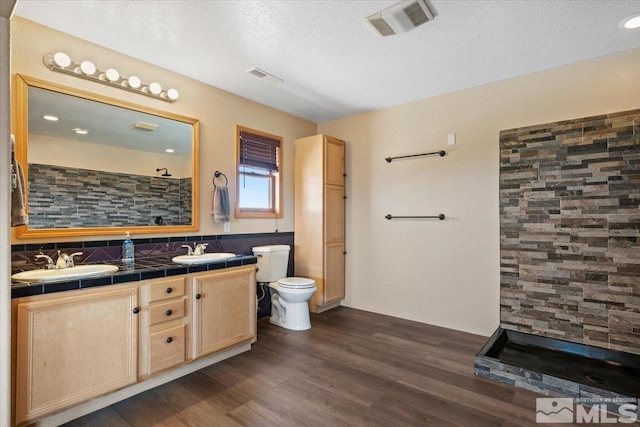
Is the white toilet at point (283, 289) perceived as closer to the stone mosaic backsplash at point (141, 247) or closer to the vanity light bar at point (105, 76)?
the stone mosaic backsplash at point (141, 247)

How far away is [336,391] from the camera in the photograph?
2.09 metres

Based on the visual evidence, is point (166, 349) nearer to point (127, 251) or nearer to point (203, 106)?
point (127, 251)

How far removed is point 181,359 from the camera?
2.21m

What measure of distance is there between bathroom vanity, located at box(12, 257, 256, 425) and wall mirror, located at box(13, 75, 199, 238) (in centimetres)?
66

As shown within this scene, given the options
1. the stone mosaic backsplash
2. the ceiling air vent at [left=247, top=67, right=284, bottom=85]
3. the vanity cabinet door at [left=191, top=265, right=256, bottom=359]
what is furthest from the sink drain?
the ceiling air vent at [left=247, top=67, right=284, bottom=85]

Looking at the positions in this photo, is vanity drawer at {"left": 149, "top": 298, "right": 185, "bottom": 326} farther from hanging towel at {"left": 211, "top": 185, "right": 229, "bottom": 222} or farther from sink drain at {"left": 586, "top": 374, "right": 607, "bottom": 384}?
sink drain at {"left": 586, "top": 374, "right": 607, "bottom": 384}

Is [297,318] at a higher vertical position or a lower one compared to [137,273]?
lower

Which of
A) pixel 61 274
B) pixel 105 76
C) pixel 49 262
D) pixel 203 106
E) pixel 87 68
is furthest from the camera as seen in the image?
pixel 203 106

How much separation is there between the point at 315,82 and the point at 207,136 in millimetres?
1161

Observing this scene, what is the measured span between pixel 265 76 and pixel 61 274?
2.15m

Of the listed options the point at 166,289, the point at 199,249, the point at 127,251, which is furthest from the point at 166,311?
the point at 199,249

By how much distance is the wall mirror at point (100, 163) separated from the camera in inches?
81.5

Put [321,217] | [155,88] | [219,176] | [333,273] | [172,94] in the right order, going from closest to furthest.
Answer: [155,88]
[172,94]
[219,176]
[321,217]
[333,273]

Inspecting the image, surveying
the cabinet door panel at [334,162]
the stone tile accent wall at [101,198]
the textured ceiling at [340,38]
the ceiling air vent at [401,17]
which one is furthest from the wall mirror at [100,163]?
the ceiling air vent at [401,17]
